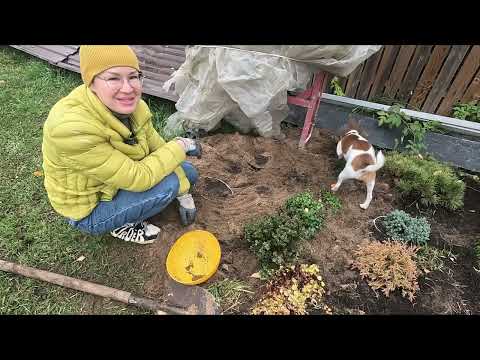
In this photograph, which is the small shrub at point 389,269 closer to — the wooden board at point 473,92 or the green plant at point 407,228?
the green plant at point 407,228

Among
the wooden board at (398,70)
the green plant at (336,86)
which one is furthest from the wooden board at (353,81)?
the wooden board at (398,70)

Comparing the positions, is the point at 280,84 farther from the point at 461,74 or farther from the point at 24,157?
the point at 24,157

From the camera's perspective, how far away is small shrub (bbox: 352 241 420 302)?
9.53ft

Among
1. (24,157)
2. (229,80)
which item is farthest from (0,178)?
(229,80)

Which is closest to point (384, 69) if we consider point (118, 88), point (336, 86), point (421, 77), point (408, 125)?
point (421, 77)

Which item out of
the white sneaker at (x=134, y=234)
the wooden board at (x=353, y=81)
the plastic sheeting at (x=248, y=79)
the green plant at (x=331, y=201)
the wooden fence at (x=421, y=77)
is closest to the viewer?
the white sneaker at (x=134, y=234)

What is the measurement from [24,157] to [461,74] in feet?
17.3

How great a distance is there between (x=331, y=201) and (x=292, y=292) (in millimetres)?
1160

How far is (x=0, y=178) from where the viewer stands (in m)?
3.77

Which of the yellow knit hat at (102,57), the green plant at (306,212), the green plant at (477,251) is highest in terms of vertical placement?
the yellow knit hat at (102,57)

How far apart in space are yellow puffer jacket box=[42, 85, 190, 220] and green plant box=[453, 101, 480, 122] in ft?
11.7

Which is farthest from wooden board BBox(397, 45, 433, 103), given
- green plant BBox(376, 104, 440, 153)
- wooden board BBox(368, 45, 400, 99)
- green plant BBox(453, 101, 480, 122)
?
green plant BBox(453, 101, 480, 122)

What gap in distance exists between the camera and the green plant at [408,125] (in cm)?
400

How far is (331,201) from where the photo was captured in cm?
358
